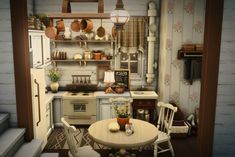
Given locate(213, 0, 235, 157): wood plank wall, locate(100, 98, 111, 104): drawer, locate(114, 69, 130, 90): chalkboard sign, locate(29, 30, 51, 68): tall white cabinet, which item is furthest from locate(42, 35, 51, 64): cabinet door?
locate(213, 0, 235, 157): wood plank wall

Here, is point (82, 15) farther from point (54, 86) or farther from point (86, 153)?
point (54, 86)

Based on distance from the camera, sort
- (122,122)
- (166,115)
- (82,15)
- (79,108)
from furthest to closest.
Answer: (79,108) → (166,115) → (122,122) → (82,15)

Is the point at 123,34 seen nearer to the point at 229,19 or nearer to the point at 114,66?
the point at 114,66

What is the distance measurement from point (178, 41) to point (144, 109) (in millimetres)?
1789

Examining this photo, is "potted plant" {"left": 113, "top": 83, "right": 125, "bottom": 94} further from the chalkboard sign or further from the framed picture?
the framed picture

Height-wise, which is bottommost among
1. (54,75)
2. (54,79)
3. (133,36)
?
(54,79)

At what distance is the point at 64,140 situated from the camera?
5.68 metres

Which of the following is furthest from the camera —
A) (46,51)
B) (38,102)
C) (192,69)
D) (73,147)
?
(46,51)

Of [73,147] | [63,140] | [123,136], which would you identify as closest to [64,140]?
[63,140]

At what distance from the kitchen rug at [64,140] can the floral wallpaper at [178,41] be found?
149cm

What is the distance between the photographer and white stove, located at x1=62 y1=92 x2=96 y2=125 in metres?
6.22

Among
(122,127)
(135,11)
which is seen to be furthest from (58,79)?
(122,127)

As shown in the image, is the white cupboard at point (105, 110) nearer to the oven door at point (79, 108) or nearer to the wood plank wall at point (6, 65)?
the oven door at point (79, 108)

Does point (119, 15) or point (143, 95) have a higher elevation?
point (119, 15)
